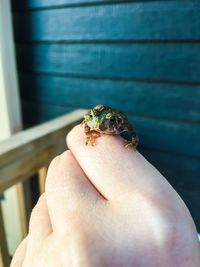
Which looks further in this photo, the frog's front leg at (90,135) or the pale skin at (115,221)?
the frog's front leg at (90,135)

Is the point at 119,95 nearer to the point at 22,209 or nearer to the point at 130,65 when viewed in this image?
the point at 130,65

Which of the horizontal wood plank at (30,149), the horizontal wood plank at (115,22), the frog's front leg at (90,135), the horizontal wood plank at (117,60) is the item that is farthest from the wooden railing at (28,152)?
the frog's front leg at (90,135)

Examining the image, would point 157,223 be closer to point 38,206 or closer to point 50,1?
point 38,206

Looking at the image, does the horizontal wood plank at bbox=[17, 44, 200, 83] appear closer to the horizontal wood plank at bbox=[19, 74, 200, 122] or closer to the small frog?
the horizontal wood plank at bbox=[19, 74, 200, 122]

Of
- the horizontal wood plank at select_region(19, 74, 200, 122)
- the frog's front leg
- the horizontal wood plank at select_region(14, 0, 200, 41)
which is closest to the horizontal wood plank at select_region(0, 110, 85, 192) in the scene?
the horizontal wood plank at select_region(19, 74, 200, 122)

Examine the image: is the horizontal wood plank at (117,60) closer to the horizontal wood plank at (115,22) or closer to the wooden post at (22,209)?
the horizontal wood plank at (115,22)

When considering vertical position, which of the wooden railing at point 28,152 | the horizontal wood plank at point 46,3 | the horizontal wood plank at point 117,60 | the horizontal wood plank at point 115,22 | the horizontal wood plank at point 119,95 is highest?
the horizontal wood plank at point 46,3

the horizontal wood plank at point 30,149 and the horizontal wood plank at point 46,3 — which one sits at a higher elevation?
the horizontal wood plank at point 46,3
